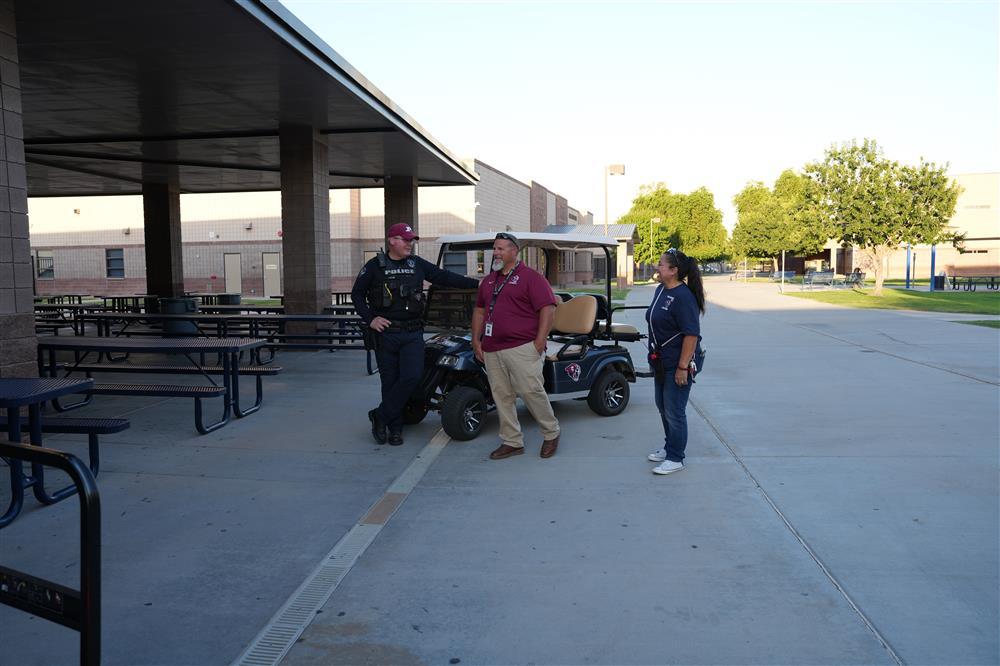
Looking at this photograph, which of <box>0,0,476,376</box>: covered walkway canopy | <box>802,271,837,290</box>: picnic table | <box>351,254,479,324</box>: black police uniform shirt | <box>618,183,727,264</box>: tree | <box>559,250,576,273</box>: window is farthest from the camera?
<box>618,183,727,264</box>: tree

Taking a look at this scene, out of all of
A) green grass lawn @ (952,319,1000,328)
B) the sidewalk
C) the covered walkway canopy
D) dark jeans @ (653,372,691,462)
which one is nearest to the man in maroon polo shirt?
the sidewalk

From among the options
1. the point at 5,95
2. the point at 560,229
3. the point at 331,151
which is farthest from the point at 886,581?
the point at 560,229

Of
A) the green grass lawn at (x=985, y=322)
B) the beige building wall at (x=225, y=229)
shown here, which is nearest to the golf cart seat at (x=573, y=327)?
the green grass lawn at (x=985, y=322)

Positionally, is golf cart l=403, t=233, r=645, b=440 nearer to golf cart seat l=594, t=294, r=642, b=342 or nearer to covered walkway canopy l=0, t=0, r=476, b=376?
golf cart seat l=594, t=294, r=642, b=342

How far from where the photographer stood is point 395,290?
21.8ft

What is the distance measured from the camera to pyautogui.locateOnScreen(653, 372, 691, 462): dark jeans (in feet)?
19.2

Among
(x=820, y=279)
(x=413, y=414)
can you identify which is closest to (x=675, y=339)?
(x=413, y=414)

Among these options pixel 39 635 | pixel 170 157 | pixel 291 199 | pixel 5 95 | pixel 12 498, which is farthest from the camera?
pixel 170 157

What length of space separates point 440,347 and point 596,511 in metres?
2.70

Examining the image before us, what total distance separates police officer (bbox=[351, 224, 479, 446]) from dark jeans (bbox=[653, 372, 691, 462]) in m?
2.15

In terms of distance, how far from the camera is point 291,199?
49.5 ft

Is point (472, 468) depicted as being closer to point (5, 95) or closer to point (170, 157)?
point (5, 95)

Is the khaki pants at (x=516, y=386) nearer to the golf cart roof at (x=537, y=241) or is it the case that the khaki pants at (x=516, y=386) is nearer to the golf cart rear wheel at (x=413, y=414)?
the golf cart rear wheel at (x=413, y=414)

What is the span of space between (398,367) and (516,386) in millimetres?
1171
